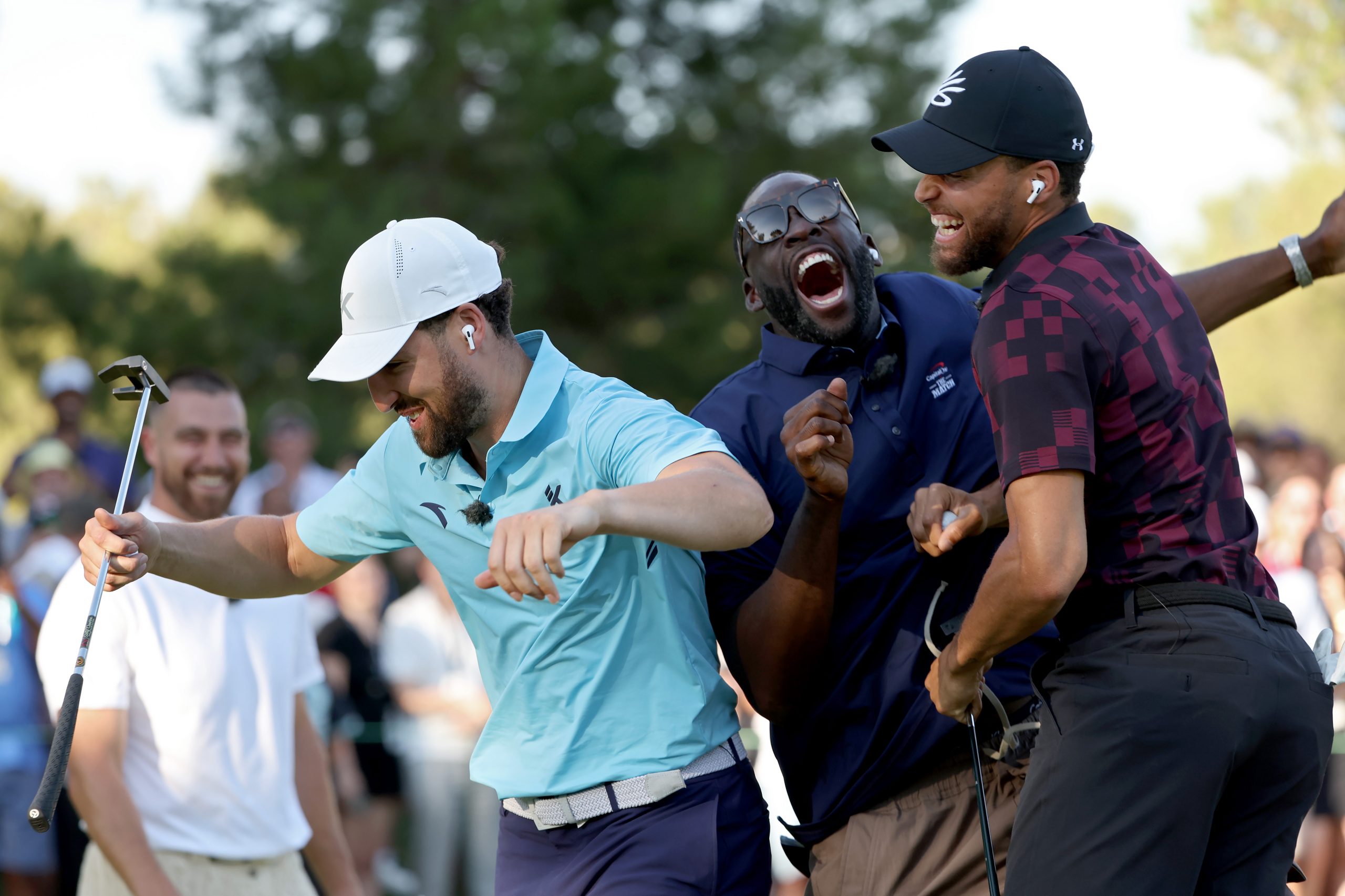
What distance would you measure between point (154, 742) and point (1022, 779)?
2804 millimetres

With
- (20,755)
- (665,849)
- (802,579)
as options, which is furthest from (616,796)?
(20,755)

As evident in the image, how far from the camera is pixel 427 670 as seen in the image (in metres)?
9.31

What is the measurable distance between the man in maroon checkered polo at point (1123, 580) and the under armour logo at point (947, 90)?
88 millimetres

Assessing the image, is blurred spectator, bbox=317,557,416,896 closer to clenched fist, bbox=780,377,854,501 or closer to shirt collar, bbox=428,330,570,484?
shirt collar, bbox=428,330,570,484

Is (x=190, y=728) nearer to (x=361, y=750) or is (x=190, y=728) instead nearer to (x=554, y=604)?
(x=554, y=604)

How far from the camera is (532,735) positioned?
3592 millimetres

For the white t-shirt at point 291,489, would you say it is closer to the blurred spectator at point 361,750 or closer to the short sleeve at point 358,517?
the blurred spectator at point 361,750

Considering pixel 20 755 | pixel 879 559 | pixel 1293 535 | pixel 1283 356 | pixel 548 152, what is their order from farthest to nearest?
pixel 1283 356 → pixel 548 152 → pixel 1293 535 → pixel 20 755 → pixel 879 559

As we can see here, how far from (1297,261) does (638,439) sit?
6.81 feet

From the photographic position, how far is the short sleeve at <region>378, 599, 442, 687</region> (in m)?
9.29

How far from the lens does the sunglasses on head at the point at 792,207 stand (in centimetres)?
415

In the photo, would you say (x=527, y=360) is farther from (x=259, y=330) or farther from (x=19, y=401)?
(x=19, y=401)

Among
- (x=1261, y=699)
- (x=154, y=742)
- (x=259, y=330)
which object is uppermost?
(x=259, y=330)

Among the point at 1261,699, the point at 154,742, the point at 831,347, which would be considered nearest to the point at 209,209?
the point at 154,742
